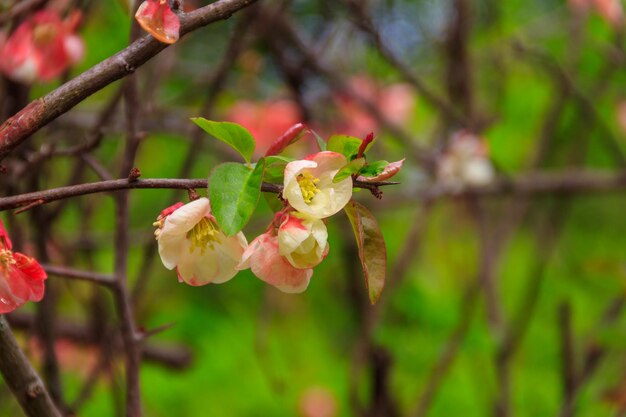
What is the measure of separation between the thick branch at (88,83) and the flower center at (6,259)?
0.07 m

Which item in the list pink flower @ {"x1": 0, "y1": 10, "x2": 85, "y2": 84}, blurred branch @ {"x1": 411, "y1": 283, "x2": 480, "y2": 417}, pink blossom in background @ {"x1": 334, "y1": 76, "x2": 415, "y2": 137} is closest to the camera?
pink flower @ {"x1": 0, "y1": 10, "x2": 85, "y2": 84}

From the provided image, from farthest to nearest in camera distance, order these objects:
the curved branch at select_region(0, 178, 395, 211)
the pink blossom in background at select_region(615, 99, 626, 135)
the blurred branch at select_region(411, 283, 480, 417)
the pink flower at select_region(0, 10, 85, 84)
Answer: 1. the pink blossom in background at select_region(615, 99, 626, 135)
2. the blurred branch at select_region(411, 283, 480, 417)
3. the pink flower at select_region(0, 10, 85, 84)
4. the curved branch at select_region(0, 178, 395, 211)

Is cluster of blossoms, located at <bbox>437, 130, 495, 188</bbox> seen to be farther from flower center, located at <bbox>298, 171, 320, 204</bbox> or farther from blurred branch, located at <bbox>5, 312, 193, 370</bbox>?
flower center, located at <bbox>298, 171, 320, 204</bbox>

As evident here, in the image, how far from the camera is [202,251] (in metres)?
0.60

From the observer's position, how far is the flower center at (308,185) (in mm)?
562

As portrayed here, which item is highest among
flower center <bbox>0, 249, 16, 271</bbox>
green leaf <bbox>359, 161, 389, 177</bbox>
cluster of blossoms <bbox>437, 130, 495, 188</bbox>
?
green leaf <bbox>359, 161, 389, 177</bbox>

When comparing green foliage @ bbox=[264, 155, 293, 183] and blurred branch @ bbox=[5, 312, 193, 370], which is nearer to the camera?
green foliage @ bbox=[264, 155, 293, 183]

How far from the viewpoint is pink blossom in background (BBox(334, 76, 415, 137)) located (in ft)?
7.18

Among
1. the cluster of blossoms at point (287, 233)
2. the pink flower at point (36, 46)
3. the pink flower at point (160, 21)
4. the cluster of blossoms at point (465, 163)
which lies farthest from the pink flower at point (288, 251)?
the cluster of blossoms at point (465, 163)

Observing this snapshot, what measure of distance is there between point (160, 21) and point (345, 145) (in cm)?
15

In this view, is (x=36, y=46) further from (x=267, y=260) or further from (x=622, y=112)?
(x=622, y=112)

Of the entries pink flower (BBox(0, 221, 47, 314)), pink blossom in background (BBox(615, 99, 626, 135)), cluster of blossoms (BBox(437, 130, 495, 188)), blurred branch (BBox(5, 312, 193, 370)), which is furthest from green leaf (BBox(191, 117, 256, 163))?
pink blossom in background (BBox(615, 99, 626, 135))

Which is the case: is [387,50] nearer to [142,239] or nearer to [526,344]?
[142,239]

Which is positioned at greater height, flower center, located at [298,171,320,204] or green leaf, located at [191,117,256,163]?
green leaf, located at [191,117,256,163]
